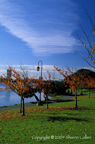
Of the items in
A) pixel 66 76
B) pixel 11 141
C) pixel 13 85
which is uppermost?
pixel 66 76

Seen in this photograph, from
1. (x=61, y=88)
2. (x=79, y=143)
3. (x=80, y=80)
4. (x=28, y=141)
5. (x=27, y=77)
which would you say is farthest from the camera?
(x=61, y=88)

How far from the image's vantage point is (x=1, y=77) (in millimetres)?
16359

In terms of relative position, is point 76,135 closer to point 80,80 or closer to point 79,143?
point 79,143

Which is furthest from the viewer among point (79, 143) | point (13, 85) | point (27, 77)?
point (27, 77)

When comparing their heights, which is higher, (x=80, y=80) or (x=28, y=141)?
(x=80, y=80)

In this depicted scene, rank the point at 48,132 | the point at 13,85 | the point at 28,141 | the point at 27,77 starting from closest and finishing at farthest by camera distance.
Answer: the point at 28,141 < the point at 48,132 < the point at 13,85 < the point at 27,77

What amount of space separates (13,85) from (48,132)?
27.1 feet

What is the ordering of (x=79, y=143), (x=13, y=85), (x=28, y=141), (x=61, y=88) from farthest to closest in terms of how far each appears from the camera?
(x=61, y=88) < (x=13, y=85) < (x=28, y=141) < (x=79, y=143)

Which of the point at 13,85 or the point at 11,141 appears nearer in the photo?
the point at 11,141

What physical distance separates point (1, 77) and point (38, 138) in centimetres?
1025

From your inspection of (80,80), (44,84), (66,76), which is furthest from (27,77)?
(80,80)

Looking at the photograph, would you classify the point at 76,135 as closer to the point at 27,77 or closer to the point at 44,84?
the point at 27,77

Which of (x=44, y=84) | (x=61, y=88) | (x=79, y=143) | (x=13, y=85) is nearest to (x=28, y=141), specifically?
(x=79, y=143)

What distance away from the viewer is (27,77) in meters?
16.9
